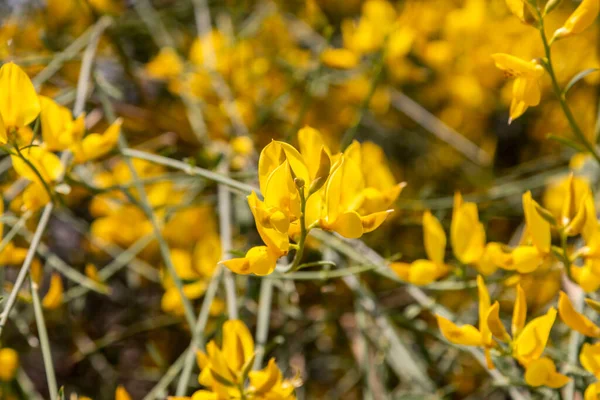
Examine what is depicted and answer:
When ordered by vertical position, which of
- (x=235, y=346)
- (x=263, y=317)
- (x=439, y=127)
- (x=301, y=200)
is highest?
(x=301, y=200)

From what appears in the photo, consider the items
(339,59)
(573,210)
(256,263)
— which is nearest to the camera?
(256,263)

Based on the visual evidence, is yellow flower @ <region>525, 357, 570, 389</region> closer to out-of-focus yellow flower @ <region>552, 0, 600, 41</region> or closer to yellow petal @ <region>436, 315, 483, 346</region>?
yellow petal @ <region>436, 315, 483, 346</region>

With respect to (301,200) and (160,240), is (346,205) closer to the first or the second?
(301,200)

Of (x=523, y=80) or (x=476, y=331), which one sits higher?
(x=523, y=80)

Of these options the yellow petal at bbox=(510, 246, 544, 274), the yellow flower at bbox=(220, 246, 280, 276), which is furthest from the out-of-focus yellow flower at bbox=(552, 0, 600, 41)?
the yellow flower at bbox=(220, 246, 280, 276)

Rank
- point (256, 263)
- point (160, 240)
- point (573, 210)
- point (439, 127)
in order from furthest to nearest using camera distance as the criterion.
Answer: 1. point (439, 127)
2. point (160, 240)
3. point (573, 210)
4. point (256, 263)

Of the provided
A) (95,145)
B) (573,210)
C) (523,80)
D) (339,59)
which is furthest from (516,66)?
(339,59)

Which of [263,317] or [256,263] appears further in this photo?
[263,317]

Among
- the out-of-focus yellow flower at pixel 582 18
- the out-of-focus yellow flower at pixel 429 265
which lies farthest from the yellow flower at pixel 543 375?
the out-of-focus yellow flower at pixel 582 18

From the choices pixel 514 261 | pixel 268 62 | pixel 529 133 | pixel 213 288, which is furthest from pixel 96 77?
pixel 529 133
